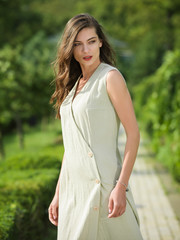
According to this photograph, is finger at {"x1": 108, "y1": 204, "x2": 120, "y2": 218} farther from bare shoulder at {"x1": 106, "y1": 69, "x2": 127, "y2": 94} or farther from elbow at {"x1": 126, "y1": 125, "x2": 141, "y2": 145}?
bare shoulder at {"x1": 106, "y1": 69, "x2": 127, "y2": 94}

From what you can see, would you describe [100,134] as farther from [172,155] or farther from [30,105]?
[30,105]

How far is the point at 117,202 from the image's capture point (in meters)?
1.78

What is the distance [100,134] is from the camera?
6.23 feet

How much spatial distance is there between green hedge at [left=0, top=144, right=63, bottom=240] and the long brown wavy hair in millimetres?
1161

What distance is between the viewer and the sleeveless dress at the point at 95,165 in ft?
6.15

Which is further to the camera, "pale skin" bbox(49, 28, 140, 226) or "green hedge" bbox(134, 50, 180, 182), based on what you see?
"green hedge" bbox(134, 50, 180, 182)

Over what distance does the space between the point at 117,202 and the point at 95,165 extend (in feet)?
0.71

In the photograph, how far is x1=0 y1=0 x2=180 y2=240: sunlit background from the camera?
3.86m

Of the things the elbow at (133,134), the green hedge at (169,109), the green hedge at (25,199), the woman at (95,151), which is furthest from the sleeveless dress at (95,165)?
the green hedge at (169,109)

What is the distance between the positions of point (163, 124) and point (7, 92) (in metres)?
5.87

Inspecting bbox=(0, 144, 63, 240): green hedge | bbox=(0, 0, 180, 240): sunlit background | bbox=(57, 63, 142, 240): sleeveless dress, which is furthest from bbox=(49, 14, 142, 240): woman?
bbox=(0, 144, 63, 240): green hedge

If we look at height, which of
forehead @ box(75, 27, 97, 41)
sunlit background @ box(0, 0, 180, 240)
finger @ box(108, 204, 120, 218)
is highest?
forehead @ box(75, 27, 97, 41)

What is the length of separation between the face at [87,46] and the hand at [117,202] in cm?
71

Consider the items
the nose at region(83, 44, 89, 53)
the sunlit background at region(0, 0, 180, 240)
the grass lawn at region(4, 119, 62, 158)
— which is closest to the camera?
the nose at region(83, 44, 89, 53)
